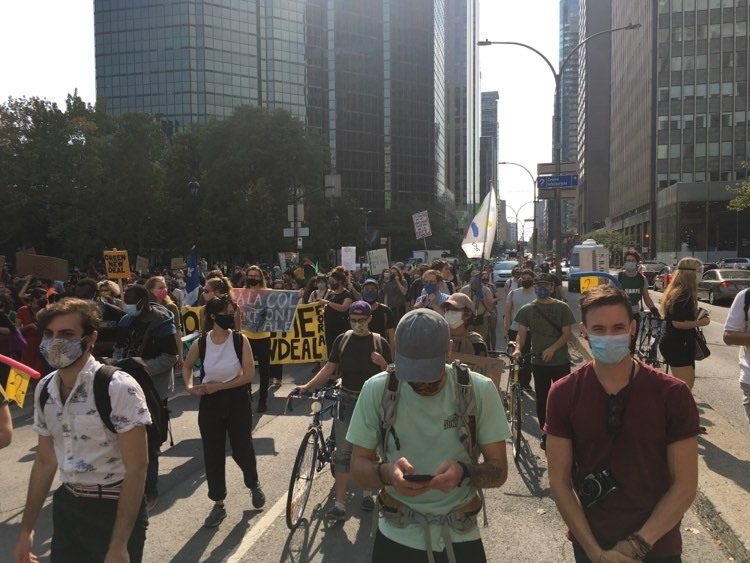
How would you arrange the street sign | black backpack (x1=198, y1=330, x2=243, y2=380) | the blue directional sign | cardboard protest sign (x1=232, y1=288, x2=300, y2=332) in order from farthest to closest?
the street sign
the blue directional sign
cardboard protest sign (x1=232, y1=288, x2=300, y2=332)
black backpack (x1=198, y1=330, x2=243, y2=380)

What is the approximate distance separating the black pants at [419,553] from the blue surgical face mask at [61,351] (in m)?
1.54

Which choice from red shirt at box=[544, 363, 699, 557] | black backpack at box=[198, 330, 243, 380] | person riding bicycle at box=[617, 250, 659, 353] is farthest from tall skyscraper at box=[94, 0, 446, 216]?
red shirt at box=[544, 363, 699, 557]

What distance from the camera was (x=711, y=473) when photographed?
5.87 metres

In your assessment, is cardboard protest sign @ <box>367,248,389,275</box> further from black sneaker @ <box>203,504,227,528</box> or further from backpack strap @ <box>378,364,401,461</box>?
backpack strap @ <box>378,364,401,461</box>

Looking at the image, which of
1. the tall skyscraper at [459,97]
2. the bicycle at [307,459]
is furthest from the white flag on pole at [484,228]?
the tall skyscraper at [459,97]

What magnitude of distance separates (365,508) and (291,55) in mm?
97635

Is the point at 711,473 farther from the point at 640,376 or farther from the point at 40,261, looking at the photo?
the point at 40,261

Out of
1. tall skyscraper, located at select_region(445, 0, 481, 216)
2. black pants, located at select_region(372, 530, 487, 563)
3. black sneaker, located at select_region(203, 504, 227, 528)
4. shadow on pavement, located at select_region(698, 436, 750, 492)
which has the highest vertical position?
tall skyscraper, located at select_region(445, 0, 481, 216)

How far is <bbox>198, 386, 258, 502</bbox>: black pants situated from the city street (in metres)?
0.31

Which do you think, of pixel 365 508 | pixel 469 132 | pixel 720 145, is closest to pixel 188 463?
pixel 365 508

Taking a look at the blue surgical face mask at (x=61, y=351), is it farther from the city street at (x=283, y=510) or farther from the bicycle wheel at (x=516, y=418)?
the bicycle wheel at (x=516, y=418)

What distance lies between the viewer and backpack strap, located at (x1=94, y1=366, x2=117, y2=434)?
112 inches

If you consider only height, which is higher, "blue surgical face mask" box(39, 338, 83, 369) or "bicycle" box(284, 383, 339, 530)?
"blue surgical face mask" box(39, 338, 83, 369)

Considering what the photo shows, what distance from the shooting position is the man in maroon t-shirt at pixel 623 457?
7.96 ft
